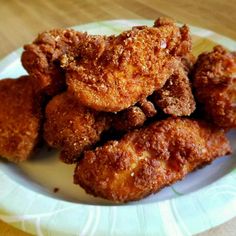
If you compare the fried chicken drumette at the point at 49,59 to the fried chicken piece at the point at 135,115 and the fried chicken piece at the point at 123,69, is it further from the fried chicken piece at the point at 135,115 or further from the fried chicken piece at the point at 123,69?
the fried chicken piece at the point at 135,115

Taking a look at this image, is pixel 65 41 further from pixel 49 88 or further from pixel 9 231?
pixel 9 231

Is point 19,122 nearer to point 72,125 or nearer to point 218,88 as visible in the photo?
point 72,125

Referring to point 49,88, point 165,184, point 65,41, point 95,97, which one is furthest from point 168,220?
point 65,41

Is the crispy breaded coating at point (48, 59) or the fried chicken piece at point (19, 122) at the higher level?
the crispy breaded coating at point (48, 59)

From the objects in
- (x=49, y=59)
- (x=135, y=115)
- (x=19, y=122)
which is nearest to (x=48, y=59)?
(x=49, y=59)

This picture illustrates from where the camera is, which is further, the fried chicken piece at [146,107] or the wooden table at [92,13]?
the wooden table at [92,13]

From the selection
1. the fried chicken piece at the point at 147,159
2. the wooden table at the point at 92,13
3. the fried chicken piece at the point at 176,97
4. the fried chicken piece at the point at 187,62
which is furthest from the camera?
the wooden table at the point at 92,13

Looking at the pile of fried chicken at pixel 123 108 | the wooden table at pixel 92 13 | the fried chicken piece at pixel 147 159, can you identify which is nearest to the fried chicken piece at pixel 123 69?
the pile of fried chicken at pixel 123 108
